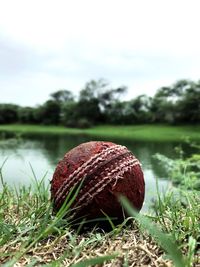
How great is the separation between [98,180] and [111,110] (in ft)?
307

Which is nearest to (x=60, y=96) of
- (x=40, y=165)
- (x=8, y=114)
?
(x=8, y=114)

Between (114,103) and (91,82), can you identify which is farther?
(91,82)

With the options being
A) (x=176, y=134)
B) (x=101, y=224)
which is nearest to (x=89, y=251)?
(x=101, y=224)

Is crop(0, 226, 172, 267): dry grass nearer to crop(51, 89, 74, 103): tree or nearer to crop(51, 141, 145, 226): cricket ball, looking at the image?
crop(51, 141, 145, 226): cricket ball

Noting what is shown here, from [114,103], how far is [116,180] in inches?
3704

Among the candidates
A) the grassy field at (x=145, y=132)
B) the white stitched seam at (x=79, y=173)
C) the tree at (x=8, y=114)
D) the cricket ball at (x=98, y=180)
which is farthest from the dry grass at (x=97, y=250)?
the tree at (x=8, y=114)

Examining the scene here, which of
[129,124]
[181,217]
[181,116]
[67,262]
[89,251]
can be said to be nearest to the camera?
[67,262]

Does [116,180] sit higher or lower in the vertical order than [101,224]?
higher

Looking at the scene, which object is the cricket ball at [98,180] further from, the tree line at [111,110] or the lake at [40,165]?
the tree line at [111,110]

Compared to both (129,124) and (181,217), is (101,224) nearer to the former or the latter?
(181,217)

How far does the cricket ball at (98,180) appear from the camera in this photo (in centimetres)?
298

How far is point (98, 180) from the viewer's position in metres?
3.04

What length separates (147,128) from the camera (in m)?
84.8

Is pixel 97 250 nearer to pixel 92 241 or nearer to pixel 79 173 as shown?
pixel 92 241
